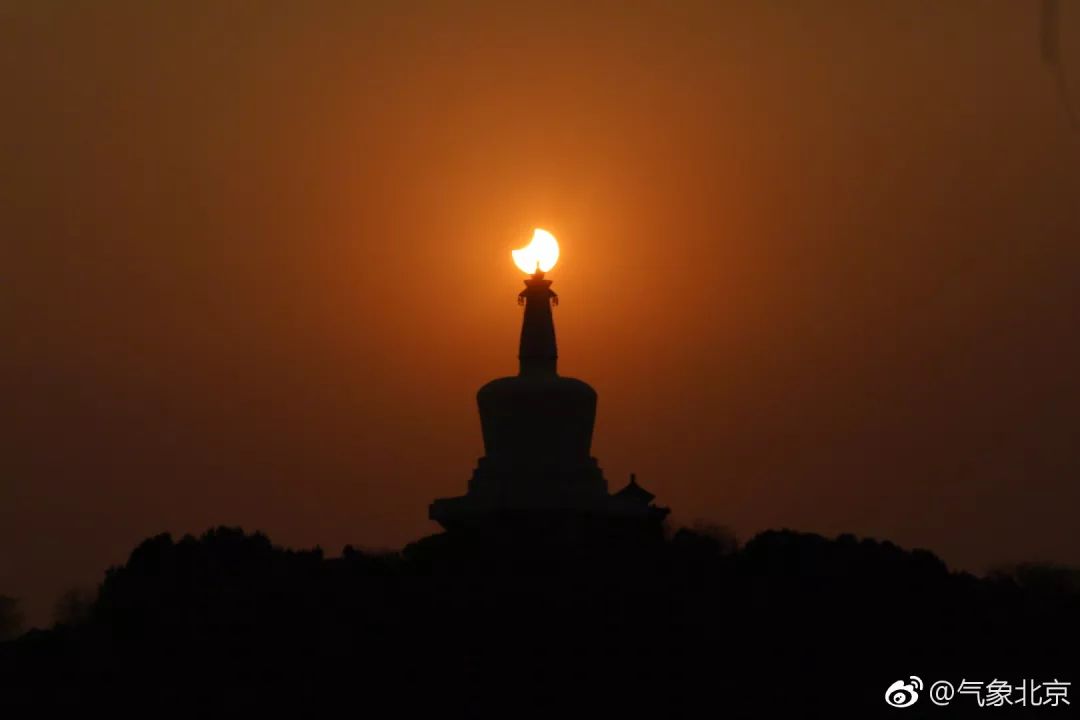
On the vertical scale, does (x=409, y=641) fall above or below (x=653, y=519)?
below

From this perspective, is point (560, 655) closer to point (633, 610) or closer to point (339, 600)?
point (633, 610)

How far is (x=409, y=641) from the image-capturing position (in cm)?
9588

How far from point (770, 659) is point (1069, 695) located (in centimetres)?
1054

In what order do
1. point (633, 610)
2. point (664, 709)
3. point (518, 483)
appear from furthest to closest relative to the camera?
point (518, 483) → point (633, 610) → point (664, 709)

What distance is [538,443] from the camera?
10719 cm

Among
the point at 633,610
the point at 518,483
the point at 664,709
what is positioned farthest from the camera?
the point at 518,483

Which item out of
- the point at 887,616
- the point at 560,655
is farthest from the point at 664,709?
the point at 887,616

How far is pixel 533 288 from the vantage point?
10738 cm

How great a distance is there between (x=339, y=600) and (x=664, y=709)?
611 inches

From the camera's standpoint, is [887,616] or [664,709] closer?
[664,709]

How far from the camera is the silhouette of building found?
105m

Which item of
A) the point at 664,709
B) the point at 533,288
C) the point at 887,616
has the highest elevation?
the point at 533,288

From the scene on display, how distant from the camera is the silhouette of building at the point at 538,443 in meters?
105

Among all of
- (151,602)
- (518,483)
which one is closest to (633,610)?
(518,483)
